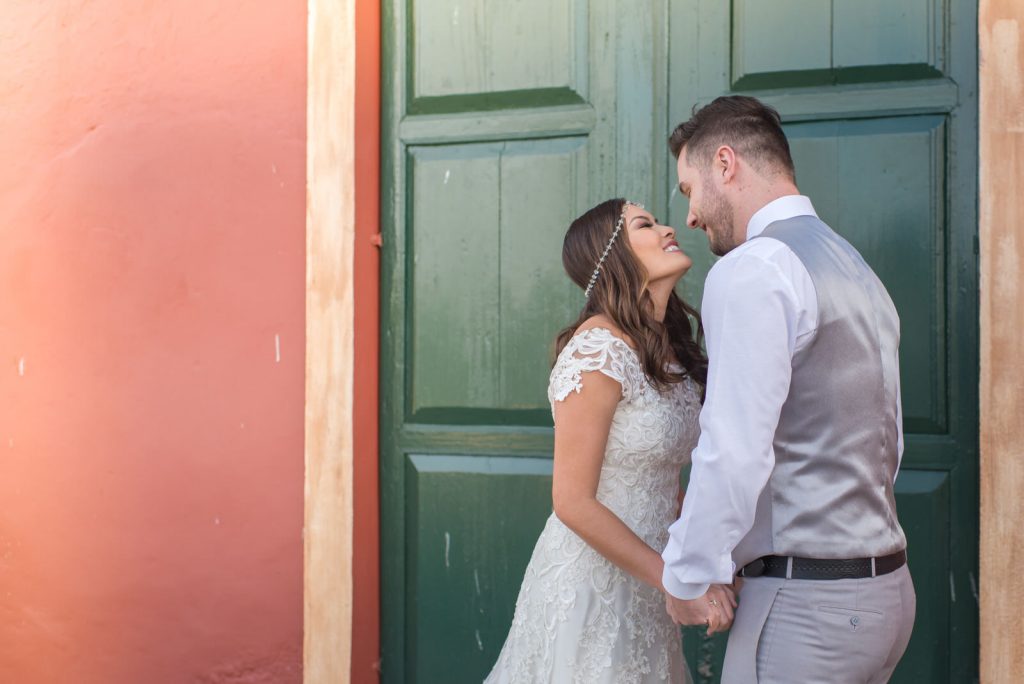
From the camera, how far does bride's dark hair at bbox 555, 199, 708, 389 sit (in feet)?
8.54

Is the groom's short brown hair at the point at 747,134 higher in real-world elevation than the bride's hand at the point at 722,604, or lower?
higher

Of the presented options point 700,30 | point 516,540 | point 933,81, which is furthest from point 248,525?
point 933,81

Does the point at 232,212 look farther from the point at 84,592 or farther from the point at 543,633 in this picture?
the point at 543,633

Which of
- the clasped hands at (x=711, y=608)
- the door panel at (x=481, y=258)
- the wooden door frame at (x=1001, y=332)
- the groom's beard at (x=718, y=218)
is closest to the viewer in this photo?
the clasped hands at (x=711, y=608)

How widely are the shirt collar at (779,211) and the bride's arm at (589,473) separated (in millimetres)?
489

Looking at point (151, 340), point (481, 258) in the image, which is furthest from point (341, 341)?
point (151, 340)

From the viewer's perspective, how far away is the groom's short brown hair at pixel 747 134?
90.7 inches

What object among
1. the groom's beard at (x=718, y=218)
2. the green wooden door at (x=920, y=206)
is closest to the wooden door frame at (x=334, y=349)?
the green wooden door at (x=920, y=206)

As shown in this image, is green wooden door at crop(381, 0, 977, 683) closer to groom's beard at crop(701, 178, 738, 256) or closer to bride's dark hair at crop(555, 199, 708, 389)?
bride's dark hair at crop(555, 199, 708, 389)

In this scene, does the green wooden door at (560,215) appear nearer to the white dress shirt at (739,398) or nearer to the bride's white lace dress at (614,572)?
the bride's white lace dress at (614,572)

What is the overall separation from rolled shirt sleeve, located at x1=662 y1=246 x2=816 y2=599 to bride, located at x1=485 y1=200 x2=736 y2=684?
353mm

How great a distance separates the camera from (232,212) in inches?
143

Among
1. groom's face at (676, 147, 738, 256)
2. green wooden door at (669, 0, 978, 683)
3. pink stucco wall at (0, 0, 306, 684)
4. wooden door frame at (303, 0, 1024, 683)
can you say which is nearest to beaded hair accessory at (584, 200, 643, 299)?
groom's face at (676, 147, 738, 256)

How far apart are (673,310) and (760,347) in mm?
901
